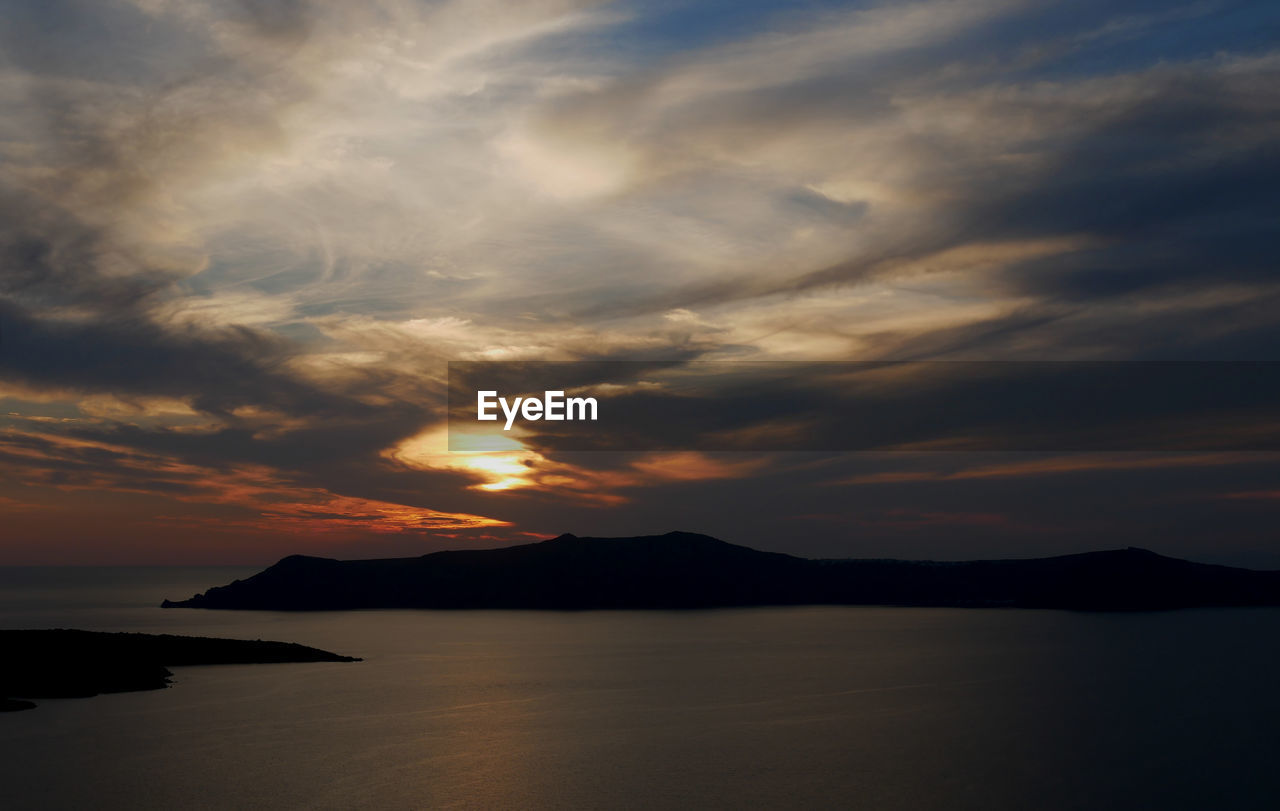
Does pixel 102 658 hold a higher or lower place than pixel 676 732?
higher

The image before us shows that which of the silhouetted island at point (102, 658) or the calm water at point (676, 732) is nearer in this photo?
the calm water at point (676, 732)

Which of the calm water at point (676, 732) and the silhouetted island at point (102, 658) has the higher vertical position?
the silhouetted island at point (102, 658)

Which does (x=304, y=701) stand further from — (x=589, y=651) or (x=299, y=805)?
(x=589, y=651)

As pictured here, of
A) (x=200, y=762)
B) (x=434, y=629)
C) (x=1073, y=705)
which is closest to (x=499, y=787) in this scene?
(x=200, y=762)

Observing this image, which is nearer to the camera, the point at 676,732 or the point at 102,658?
the point at 676,732
